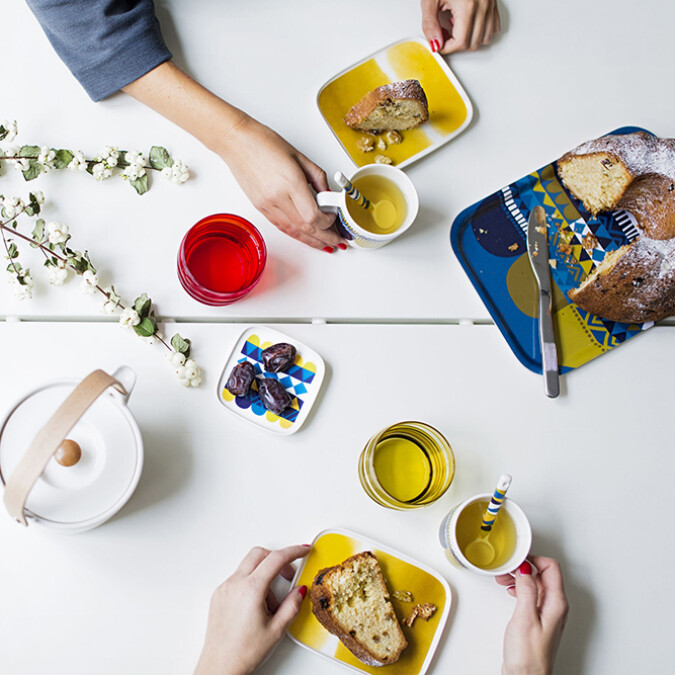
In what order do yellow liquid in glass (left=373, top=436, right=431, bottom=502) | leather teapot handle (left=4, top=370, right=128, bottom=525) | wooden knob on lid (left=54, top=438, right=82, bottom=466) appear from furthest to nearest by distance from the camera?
yellow liquid in glass (left=373, top=436, right=431, bottom=502), wooden knob on lid (left=54, top=438, right=82, bottom=466), leather teapot handle (left=4, top=370, right=128, bottom=525)

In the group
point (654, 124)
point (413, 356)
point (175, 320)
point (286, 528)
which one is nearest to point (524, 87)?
point (654, 124)

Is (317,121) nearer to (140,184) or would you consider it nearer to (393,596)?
(140,184)

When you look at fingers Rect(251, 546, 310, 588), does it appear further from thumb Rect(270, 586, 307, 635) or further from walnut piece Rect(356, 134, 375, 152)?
walnut piece Rect(356, 134, 375, 152)

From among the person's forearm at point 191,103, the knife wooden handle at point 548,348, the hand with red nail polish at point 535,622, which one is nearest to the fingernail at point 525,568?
the hand with red nail polish at point 535,622

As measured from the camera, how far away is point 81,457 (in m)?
0.83

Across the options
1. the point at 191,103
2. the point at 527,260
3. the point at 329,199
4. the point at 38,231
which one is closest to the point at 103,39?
the point at 191,103

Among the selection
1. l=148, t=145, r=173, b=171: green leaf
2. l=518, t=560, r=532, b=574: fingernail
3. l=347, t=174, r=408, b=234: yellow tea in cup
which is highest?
l=148, t=145, r=173, b=171: green leaf

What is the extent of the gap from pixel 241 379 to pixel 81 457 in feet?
0.80

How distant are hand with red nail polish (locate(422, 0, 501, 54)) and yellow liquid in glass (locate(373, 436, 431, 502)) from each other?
663mm

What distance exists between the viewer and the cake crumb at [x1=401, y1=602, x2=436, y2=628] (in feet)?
2.90

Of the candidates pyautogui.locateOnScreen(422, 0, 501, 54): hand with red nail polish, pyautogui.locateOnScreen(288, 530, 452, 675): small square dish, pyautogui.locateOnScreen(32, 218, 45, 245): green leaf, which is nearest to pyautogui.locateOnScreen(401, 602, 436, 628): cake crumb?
pyautogui.locateOnScreen(288, 530, 452, 675): small square dish

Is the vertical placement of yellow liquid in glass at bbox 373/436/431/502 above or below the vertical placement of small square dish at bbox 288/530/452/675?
above

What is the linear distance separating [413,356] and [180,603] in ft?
1.68

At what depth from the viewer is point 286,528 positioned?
0.91m
